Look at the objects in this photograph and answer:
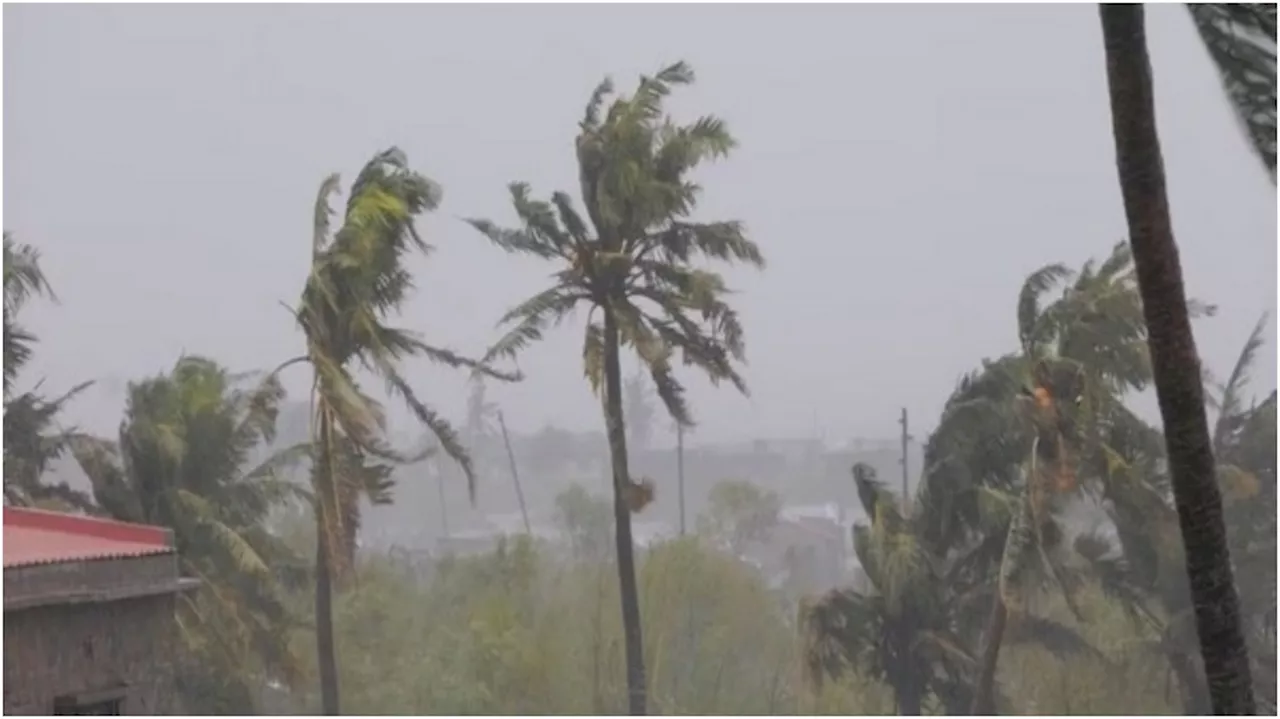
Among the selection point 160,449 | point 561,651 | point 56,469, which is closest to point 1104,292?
point 561,651

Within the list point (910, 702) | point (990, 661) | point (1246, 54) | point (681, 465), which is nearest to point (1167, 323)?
point (1246, 54)

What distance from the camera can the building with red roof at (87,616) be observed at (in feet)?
25.9

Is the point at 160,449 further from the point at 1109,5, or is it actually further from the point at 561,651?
the point at 1109,5

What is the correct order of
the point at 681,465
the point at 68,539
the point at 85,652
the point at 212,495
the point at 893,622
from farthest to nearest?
the point at 681,465 < the point at 212,495 < the point at 893,622 < the point at 68,539 < the point at 85,652

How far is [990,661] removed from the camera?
11031mm

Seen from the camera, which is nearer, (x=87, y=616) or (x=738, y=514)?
(x=87, y=616)

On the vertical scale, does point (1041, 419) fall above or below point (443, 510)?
above

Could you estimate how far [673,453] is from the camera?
1205cm

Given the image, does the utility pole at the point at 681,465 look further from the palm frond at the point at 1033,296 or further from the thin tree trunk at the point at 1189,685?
the thin tree trunk at the point at 1189,685

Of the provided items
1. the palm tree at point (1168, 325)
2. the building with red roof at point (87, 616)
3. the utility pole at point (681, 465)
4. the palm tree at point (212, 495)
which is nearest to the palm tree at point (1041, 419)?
the utility pole at point (681, 465)

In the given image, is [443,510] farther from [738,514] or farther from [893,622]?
[893,622]

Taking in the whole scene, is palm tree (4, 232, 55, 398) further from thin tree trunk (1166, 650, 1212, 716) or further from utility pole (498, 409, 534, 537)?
thin tree trunk (1166, 650, 1212, 716)

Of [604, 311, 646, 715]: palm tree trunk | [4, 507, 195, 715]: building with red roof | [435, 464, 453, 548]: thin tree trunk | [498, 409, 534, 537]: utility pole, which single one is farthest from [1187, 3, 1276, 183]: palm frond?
[435, 464, 453, 548]: thin tree trunk

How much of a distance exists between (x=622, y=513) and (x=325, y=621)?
200 cm
